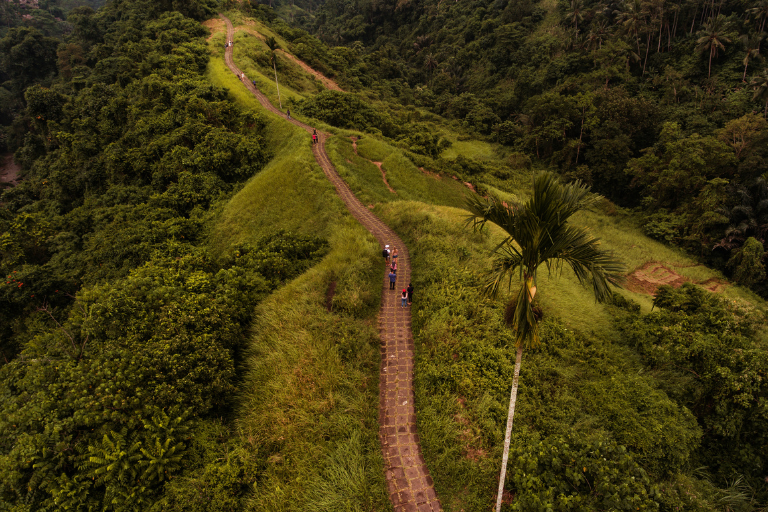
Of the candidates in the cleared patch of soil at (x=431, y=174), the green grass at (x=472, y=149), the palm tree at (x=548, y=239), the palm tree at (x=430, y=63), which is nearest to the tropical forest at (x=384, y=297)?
the palm tree at (x=548, y=239)

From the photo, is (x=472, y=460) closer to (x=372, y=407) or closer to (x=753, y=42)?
(x=372, y=407)

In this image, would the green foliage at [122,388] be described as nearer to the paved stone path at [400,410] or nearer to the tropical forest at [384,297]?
the tropical forest at [384,297]

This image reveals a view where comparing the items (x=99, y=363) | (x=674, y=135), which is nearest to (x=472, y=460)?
(x=99, y=363)

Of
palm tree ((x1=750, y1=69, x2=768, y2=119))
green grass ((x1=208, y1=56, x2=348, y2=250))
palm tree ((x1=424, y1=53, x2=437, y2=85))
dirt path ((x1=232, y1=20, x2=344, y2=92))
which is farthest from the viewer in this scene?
palm tree ((x1=424, y1=53, x2=437, y2=85))

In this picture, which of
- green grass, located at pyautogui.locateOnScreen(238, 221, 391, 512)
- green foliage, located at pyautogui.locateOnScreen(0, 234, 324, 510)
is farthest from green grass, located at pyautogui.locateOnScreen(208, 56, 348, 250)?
green foliage, located at pyautogui.locateOnScreen(0, 234, 324, 510)

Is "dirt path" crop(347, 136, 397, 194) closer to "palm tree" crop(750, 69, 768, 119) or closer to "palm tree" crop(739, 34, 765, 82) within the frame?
"palm tree" crop(750, 69, 768, 119)

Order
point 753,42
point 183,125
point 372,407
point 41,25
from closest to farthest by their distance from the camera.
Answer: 1. point 372,407
2. point 183,125
3. point 753,42
4. point 41,25
